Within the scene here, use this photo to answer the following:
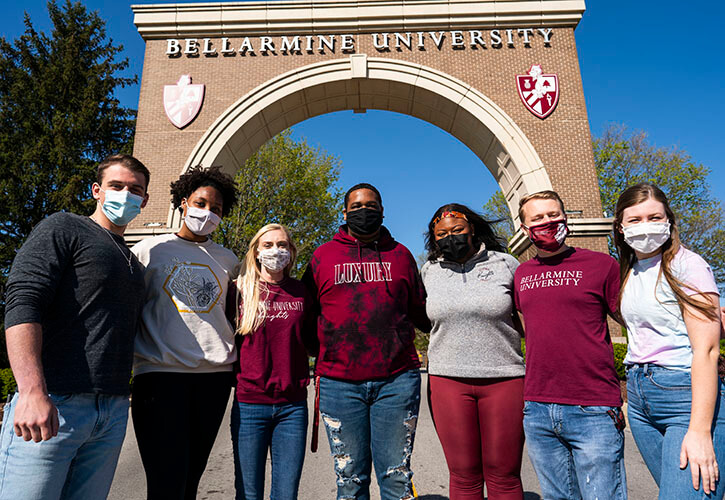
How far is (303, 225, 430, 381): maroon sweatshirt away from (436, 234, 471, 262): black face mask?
0.90 ft

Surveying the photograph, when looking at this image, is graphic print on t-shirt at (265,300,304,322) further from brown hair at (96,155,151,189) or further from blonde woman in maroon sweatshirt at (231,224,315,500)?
brown hair at (96,155,151,189)

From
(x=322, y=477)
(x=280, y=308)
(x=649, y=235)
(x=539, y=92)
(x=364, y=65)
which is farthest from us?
(x=364, y=65)

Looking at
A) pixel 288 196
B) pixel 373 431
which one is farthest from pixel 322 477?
pixel 288 196

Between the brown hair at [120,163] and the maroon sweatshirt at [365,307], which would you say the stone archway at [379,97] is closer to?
the brown hair at [120,163]

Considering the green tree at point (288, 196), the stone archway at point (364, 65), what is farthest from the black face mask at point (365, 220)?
the green tree at point (288, 196)

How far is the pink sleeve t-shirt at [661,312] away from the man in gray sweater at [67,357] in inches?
105

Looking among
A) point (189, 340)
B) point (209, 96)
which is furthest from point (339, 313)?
point (209, 96)

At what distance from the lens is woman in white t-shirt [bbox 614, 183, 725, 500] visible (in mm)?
2016

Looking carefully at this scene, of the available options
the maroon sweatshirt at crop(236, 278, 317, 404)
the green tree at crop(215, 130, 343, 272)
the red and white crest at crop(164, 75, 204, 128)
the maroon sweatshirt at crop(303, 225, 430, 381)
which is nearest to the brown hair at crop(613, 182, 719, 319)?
the maroon sweatshirt at crop(303, 225, 430, 381)

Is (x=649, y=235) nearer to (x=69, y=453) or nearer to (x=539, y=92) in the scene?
(x=69, y=453)

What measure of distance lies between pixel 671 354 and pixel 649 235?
2.04ft

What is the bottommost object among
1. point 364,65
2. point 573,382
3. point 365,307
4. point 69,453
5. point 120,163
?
point 69,453

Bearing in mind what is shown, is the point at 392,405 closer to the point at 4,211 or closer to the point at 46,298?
the point at 46,298

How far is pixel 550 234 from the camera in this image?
2.84 metres
